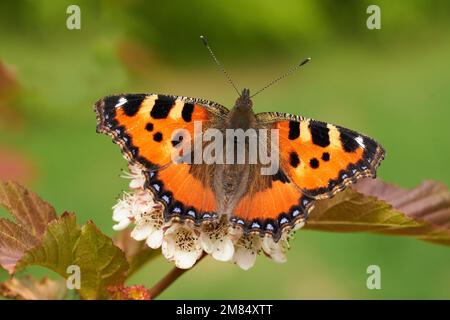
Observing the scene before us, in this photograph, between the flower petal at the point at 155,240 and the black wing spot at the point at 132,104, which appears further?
the black wing spot at the point at 132,104

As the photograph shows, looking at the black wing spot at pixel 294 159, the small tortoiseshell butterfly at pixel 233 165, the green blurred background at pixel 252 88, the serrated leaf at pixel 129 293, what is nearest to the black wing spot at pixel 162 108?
the small tortoiseshell butterfly at pixel 233 165

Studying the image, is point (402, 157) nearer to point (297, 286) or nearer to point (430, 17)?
point (297, 286)

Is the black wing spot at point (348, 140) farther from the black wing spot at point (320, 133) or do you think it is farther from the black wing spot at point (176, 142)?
the black wing spot at point (176, 142)

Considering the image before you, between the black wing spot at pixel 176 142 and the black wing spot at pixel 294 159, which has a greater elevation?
the black wing spot at pixel 176 142

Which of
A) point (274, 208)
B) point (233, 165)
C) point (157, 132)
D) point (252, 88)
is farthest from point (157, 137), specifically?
point (252, 88)

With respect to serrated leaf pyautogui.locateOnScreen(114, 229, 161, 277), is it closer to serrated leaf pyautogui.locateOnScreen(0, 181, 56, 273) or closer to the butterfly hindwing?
serrated leaf pyautogui.locateOnScreen(0, 181, 56, 273)

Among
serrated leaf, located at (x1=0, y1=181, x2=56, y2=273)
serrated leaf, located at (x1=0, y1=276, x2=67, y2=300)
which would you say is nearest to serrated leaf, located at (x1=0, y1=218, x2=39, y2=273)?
serrated leaf, located at (x1=0, y1=181, x2=56, y2=273)
